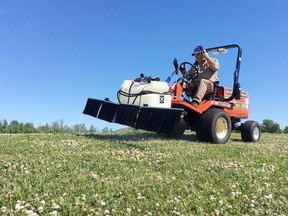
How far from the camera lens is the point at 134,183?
16.1 ft

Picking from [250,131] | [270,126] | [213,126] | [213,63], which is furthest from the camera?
[270,126]

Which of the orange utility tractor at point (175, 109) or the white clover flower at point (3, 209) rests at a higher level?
the orange utility tractor at point (175, 109)

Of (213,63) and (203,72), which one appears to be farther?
(203,72)

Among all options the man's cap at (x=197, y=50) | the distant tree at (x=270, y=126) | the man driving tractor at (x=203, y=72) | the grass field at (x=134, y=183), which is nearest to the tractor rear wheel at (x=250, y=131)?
the man driving tractor at (x=203, y=72)

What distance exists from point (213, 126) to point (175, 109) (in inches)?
82.1

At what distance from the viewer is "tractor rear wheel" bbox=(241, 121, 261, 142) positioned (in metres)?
13.2

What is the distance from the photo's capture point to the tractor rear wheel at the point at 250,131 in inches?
520

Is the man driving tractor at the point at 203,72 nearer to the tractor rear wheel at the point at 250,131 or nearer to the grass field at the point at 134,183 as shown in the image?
the tractor rear wheel at the point at 250,131

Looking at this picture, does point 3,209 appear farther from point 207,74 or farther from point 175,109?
point 207,74

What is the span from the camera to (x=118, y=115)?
10102mm

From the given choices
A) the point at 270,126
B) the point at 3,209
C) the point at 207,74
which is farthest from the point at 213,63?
the point at 270,126

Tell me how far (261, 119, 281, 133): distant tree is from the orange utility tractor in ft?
41.6

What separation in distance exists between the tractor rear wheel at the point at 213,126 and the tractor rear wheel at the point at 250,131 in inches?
75.0

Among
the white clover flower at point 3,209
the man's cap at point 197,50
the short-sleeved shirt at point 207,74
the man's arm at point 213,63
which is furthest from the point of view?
the man's cap at point 197,50
